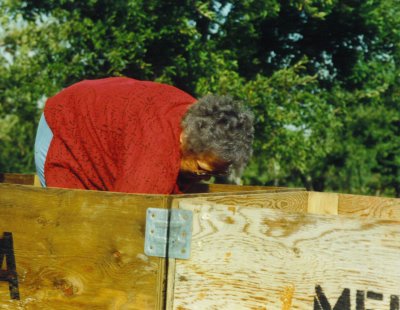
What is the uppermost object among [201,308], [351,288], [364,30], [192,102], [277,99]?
[364,30]

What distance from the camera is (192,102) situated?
2.97 m

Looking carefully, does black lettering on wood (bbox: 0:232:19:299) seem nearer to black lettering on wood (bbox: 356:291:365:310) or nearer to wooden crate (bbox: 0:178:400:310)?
wooden crate (bbox: 0:178:400:310)

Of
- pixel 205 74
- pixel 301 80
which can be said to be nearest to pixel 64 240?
pixel 205 74

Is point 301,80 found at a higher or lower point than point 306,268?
higher

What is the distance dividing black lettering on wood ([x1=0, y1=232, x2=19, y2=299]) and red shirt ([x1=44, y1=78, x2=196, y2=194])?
487 millimetres

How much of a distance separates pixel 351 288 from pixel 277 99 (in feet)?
22.2

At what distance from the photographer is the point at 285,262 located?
1854 mm

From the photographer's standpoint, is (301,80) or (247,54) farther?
(247,54)

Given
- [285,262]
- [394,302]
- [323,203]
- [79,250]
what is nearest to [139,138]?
[79,250]

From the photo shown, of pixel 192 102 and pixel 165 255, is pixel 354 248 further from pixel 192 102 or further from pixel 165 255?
pixel 192 102

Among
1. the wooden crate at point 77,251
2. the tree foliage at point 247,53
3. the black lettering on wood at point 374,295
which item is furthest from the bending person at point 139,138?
the tree foliage at point 247,53

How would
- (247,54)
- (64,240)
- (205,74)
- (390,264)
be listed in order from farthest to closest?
(247,54) < (205,74) < (64,240) < (390,264)

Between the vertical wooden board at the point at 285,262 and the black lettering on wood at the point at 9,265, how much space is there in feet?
2.01

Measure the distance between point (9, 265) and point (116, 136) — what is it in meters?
0.77
